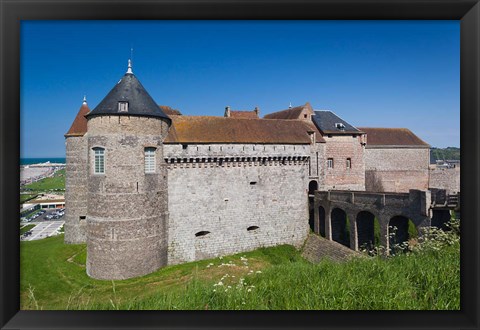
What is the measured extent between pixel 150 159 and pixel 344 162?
51.0 feet

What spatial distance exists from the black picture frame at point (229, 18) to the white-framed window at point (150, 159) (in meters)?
11.2

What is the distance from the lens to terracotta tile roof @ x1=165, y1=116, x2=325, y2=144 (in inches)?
680

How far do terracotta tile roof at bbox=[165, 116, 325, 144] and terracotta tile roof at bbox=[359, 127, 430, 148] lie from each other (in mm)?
11849

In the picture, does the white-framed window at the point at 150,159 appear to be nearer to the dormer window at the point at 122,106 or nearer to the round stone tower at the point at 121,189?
the round stone tower at the point at 121,189

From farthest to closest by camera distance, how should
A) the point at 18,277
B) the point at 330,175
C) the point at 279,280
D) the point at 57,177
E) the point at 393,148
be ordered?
the point at 393,148, the point at 330,175, the point at 57,177, the point at 279,280, the point at 18,277

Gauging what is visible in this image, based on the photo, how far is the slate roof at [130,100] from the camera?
48.5 feet

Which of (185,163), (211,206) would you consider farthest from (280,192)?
(185,163)

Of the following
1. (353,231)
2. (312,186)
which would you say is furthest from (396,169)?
(353,231)

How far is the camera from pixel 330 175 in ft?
76.1

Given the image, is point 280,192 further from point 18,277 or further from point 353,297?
point 18,277

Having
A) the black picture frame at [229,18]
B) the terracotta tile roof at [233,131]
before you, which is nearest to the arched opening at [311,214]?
the terracotta tile roof at [233,131]

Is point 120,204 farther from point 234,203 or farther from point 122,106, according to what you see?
point 234,203

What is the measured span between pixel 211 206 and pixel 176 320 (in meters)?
13.3

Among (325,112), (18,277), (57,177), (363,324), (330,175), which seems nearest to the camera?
(363,324)
